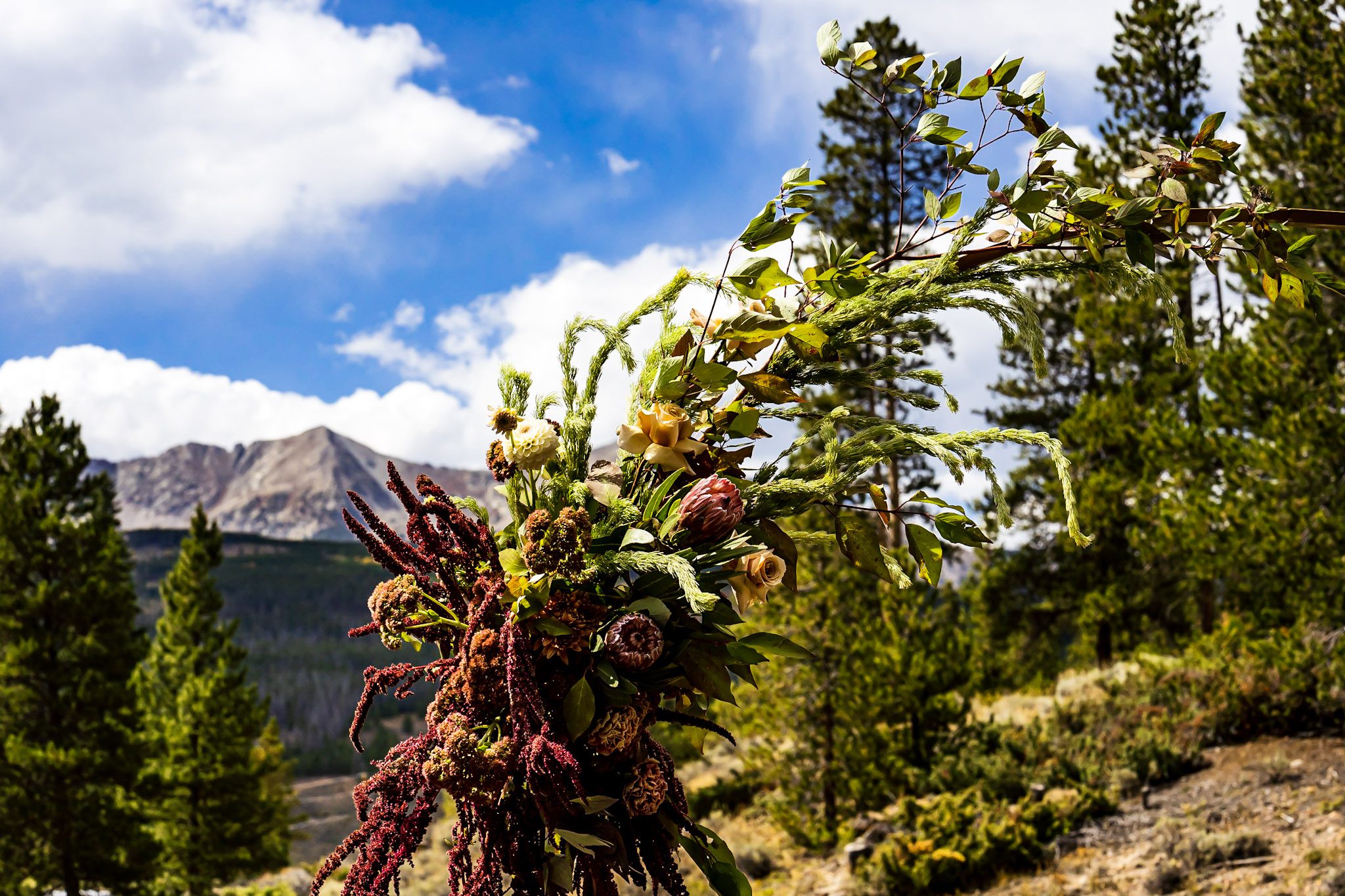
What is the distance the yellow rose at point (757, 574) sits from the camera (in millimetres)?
1505

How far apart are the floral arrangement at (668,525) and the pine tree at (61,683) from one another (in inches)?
624

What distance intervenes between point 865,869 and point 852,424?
309 inches

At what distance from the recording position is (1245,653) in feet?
34.8

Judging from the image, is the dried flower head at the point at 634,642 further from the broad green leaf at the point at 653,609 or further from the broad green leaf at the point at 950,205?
the broad green leaf at the point at 950,205

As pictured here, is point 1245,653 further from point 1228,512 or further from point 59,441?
point 59,441

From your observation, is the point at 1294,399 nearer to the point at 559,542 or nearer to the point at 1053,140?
the point at 1053,140

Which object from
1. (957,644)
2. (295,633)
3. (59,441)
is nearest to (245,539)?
(295,633)

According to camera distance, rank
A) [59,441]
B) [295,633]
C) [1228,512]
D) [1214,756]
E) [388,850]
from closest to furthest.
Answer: [388,850]
[1214,756]
[1228,512]
[59,441]
[295,633]

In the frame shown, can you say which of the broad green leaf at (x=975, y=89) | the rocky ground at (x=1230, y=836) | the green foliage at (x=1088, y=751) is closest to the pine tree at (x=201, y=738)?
the green foliage at (x=1088, y=751)

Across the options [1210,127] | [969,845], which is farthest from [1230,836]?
[1210,127]

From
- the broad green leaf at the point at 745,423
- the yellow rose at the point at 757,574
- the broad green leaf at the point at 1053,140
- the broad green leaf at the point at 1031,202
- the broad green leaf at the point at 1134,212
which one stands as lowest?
the yellow rose at the point at 757,574

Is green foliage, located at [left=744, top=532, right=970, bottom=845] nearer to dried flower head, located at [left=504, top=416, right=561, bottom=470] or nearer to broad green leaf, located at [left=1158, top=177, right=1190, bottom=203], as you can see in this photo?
broad green leaf, located at [left=1158, top=177, right=1190, bottom=203]

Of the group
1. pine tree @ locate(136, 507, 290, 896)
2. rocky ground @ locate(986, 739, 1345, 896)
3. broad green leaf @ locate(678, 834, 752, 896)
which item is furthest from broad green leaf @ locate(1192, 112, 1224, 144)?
pine tree @ locate(136, 507, 290, 896)

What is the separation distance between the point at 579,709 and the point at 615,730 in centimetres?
7
